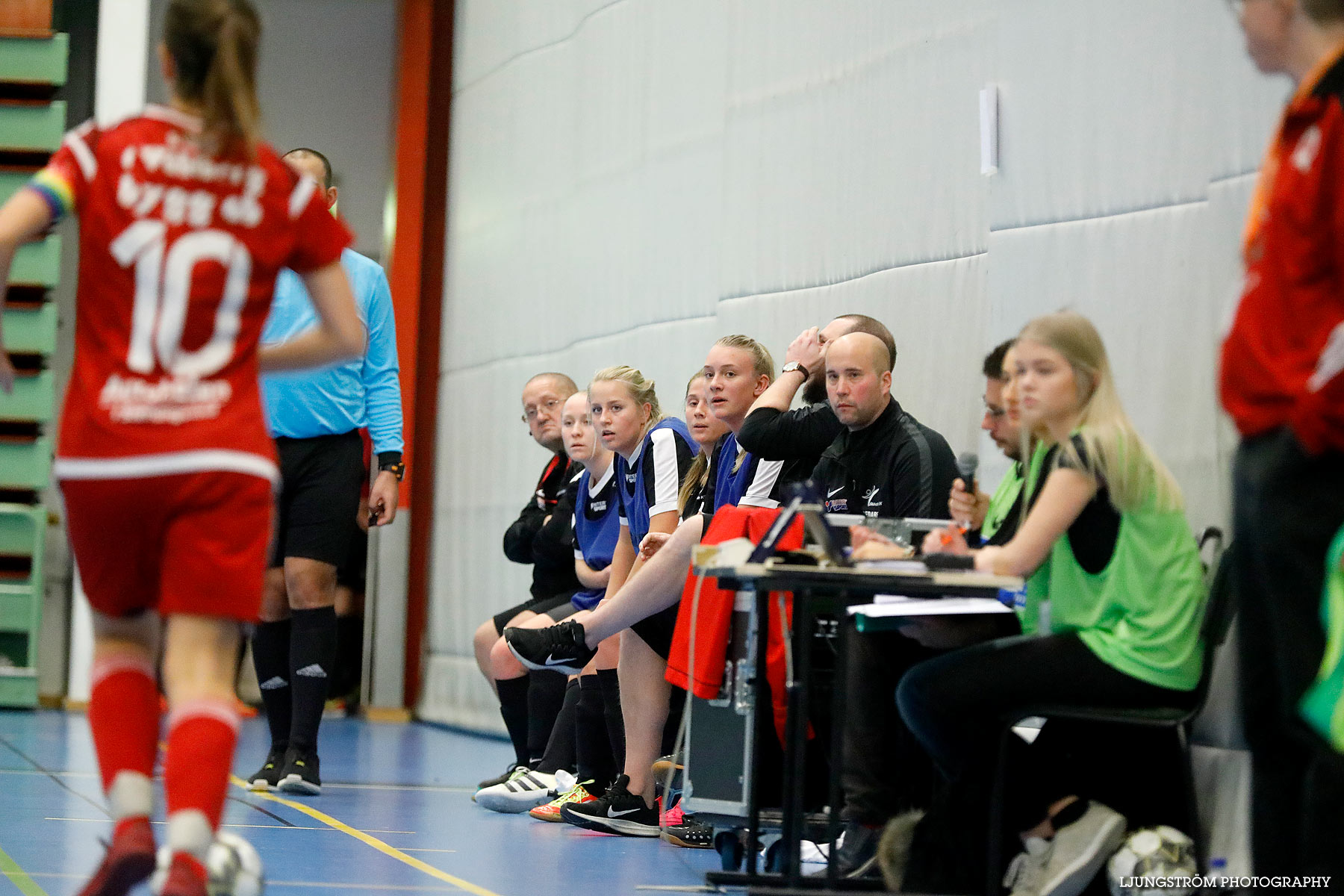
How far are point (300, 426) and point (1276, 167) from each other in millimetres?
3083

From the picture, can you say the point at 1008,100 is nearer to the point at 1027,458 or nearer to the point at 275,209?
the point at 1027,458

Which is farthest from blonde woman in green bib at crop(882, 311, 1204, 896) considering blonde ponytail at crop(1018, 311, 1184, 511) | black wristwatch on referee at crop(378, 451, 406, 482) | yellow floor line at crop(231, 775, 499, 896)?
black wristwatch on referee at crop(378, 451, 406, 482)

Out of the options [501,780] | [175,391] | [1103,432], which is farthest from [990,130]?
[175,391]

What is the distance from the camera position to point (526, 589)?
24.5 feet

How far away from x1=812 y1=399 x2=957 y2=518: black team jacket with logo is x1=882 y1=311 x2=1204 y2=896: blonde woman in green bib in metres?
0.61

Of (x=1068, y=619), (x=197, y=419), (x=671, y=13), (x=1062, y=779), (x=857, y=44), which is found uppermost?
(x=671, y=13)

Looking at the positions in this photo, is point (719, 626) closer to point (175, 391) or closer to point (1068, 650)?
point (1068, 650)

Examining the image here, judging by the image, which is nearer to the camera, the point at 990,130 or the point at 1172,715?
the point at 1172,715

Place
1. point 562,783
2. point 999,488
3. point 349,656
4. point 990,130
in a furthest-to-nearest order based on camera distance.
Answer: point 349,656, point 562,783, point 990,130, point 999,488

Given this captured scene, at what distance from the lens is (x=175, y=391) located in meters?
2.12

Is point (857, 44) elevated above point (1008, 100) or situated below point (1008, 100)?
above

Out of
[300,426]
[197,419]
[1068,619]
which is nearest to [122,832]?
[197,419]

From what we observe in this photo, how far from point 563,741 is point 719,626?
141 centimetres

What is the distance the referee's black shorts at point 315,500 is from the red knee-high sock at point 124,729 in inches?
87.4
